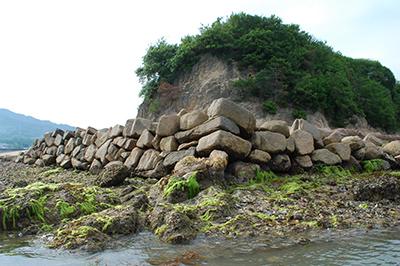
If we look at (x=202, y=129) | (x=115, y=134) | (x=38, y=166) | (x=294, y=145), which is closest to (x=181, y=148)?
(x=202, y=129)

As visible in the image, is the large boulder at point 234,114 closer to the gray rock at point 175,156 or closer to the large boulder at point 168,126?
the gray rock at point 175,156

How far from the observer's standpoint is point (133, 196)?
571 cm

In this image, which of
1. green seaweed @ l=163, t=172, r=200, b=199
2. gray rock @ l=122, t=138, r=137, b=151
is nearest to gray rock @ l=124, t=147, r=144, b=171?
gray rock @ l=122, t=138, r=137, b=151

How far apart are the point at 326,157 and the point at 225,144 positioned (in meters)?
3.41

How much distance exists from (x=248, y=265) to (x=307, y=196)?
10.5ft

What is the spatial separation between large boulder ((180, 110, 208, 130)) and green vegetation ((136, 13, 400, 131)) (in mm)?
15582

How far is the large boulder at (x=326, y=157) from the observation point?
318 inches

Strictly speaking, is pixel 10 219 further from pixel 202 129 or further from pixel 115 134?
pixel 115 134

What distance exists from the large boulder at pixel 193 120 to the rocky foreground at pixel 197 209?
178 centimetres

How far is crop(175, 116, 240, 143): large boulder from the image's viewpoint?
23.4 ft

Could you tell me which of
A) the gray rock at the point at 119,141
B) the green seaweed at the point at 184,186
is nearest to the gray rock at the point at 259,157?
the green seaweed at the point at 184,186

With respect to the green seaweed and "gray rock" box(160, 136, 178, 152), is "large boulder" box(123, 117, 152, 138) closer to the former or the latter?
"gray rock" box(160, 136, 178, 152)

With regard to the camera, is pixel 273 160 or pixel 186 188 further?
pixel 273 160

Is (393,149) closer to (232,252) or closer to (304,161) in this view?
(304,161)
